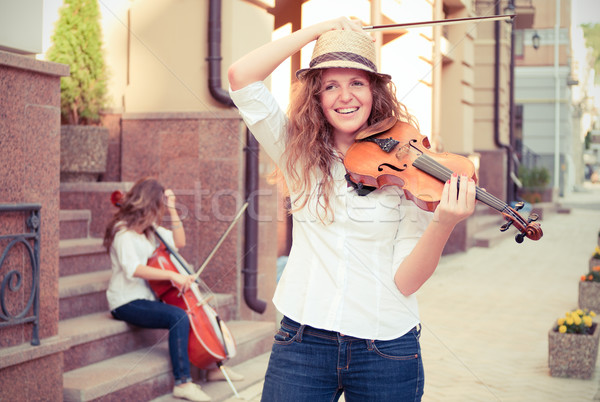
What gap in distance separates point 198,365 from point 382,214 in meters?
2.89

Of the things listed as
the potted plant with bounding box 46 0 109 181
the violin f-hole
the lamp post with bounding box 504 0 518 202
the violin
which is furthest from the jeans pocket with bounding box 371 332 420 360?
the lamp post with bounding box 504 0 518 202

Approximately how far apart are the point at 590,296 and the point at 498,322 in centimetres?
104

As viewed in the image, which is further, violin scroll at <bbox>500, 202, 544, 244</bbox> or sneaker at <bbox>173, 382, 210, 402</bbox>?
sneaker at <bbox>173, 382, 210, 402</bbox>

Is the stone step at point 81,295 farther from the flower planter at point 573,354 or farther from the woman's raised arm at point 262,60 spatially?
the flower planter at point 573,354

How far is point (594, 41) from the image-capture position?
1499 inches

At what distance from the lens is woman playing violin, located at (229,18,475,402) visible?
201cm

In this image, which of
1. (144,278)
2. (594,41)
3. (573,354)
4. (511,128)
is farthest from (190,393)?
(594,41)

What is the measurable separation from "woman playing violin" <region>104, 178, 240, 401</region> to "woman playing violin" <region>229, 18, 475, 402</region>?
8.21 ft

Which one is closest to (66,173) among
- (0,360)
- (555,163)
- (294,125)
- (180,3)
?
(180,3)

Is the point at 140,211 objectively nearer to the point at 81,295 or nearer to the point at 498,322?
the point at 81,295

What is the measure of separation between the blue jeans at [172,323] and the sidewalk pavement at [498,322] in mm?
506

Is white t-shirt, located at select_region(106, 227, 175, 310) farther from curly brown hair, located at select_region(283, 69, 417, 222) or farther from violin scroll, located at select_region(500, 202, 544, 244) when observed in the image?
violin scroll, located at select_region(500, 202, 544, 244)

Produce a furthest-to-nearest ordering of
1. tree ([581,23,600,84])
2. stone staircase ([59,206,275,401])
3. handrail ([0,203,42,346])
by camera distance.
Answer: tree ([581,23,600,84]) < stone staircase ([59,206,275,401]) < handrail ([0,203,42,346])

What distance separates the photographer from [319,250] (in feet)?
6.88
